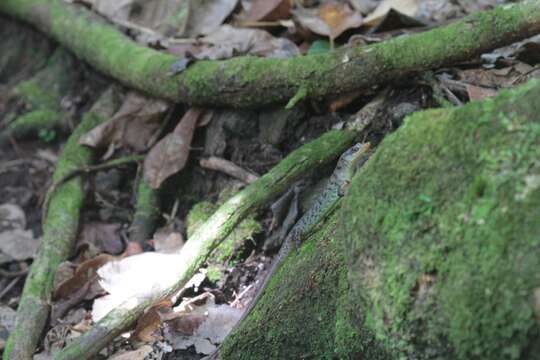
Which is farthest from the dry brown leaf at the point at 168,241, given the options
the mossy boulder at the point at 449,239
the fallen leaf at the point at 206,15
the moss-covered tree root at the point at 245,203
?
the fallen leaf at the point at 206,15

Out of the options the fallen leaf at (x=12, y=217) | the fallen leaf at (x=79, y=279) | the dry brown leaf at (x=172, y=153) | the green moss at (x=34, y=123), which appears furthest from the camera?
the green moss at (x=34, y=123)

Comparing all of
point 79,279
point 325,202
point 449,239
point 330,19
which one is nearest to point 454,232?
point 449,239

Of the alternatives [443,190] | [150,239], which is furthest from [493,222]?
[150,239]

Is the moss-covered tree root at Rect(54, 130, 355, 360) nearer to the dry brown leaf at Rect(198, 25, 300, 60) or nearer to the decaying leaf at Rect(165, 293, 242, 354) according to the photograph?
the decaying leaf at Rect(165, 293, 242, 354)

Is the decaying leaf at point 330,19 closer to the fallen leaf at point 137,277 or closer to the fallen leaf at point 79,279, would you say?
the fallen leaf at point 137,277

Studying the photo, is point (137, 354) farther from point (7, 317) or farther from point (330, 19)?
point (330, 19)
